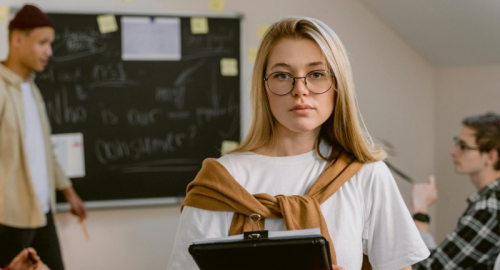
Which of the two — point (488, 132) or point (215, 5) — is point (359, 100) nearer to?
point (488, 132)

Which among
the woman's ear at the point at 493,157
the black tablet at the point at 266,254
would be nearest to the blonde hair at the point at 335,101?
the black tablet at the point at 266,254

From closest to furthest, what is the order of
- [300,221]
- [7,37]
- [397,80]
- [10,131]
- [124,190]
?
[300,221] < [10,131] < [7,37] < [124,190] < [397,80]

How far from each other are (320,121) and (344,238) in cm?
26

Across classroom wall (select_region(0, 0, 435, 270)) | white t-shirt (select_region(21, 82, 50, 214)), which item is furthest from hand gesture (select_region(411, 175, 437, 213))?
white t-shirt (select_region(21, 82, 50, 214))

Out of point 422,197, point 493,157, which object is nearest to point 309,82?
point 493,157

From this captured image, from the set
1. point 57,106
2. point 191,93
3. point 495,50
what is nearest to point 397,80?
point 495,50

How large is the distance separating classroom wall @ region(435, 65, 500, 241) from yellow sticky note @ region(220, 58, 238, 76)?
1.27 m

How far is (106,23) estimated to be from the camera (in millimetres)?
2787

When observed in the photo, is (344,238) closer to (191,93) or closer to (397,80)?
(191,93)

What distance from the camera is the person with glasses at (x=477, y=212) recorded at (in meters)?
2.05

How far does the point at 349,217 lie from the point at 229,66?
6.66ft

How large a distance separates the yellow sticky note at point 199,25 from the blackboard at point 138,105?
0.03m

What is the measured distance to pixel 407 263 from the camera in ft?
3.45

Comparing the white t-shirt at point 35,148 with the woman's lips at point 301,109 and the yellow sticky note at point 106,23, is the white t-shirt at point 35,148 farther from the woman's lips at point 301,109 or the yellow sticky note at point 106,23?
the woman's lips at point 301,109
